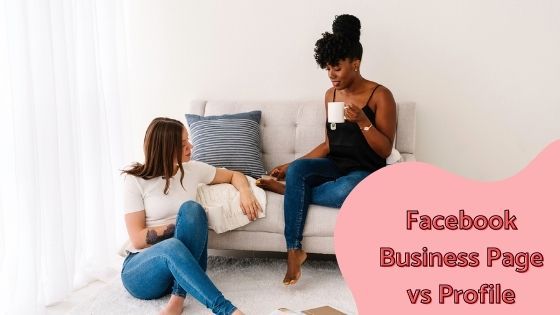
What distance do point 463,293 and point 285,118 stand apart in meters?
1.79

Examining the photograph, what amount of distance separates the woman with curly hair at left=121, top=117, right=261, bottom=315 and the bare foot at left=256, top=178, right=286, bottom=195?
1.14 ft

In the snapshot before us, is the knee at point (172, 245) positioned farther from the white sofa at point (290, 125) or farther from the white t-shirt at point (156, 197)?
the white sofa at point (290, 125)

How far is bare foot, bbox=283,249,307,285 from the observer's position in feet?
8.53

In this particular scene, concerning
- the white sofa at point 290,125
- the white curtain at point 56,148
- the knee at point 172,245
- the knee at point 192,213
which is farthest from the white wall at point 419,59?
the knee at point 172,245

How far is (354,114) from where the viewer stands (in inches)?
101

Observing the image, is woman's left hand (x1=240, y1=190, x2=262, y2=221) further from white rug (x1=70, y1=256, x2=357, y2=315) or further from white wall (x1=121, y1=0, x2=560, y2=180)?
white wall (x1=121, y1=0, x2=560, y2=180)

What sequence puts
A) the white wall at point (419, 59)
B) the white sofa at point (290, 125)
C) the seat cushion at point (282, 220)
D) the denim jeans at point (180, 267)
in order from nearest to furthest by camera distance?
the denim jeans at point (180, 267)
the seat cushion at point (282, 220)
the white sofa at point (290, 125)
the white wall at point (419, 59)

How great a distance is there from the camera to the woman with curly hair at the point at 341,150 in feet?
8.65

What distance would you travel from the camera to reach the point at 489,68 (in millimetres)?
3355

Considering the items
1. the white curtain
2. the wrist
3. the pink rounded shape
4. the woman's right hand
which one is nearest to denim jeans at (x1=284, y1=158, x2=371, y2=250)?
the wrist

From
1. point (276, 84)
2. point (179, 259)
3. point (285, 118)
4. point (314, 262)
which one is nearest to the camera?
point (179, 259)

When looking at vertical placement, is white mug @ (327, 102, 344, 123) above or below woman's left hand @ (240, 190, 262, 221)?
above

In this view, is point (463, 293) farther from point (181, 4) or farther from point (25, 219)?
point (181, 4)

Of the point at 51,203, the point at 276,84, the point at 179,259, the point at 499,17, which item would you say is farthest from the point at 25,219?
the point at 499,17
